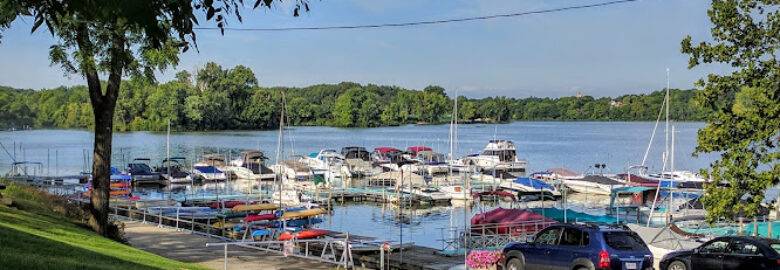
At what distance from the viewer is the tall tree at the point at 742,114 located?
19984mm

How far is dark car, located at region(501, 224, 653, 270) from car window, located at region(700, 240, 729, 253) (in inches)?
105

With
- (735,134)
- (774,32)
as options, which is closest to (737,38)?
(774,32)

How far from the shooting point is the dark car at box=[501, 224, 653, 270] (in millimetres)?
15180

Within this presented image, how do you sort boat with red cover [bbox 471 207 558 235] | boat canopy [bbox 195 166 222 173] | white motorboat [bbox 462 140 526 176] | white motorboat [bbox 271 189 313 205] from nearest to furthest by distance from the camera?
boat with red cover [bbox 471 207 558 235], white motorboat [bbox 271 189 313 205], boat canopy [bbox 195 166 222 173], white motorboat [bbox 462 140 526 176]

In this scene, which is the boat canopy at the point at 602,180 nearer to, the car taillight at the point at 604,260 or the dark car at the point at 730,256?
the dark car at the point at 730,256

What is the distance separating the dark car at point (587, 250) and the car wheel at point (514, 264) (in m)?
0.10

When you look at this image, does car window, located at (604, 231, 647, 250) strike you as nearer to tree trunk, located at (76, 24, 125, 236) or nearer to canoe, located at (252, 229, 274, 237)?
tree trunk, located at (76, 24, 125, 236)

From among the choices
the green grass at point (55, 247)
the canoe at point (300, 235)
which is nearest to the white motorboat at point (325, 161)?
the canoe at point (300, 235)

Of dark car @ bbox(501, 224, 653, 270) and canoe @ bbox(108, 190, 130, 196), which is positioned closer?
dark car @ bbox(501, 224, 653, 270)

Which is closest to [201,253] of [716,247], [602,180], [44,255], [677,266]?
[44,255]

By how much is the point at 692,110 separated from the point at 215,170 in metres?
128

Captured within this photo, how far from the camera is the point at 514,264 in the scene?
57.5 ft

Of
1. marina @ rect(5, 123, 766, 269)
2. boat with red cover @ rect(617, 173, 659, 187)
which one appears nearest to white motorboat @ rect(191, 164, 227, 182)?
marina @ rect(5, 123, 766, 269)

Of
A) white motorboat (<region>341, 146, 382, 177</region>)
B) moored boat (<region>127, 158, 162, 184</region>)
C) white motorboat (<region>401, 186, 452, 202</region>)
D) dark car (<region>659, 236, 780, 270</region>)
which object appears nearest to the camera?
dark car (<region>659, 236, 780, 270</region>)
